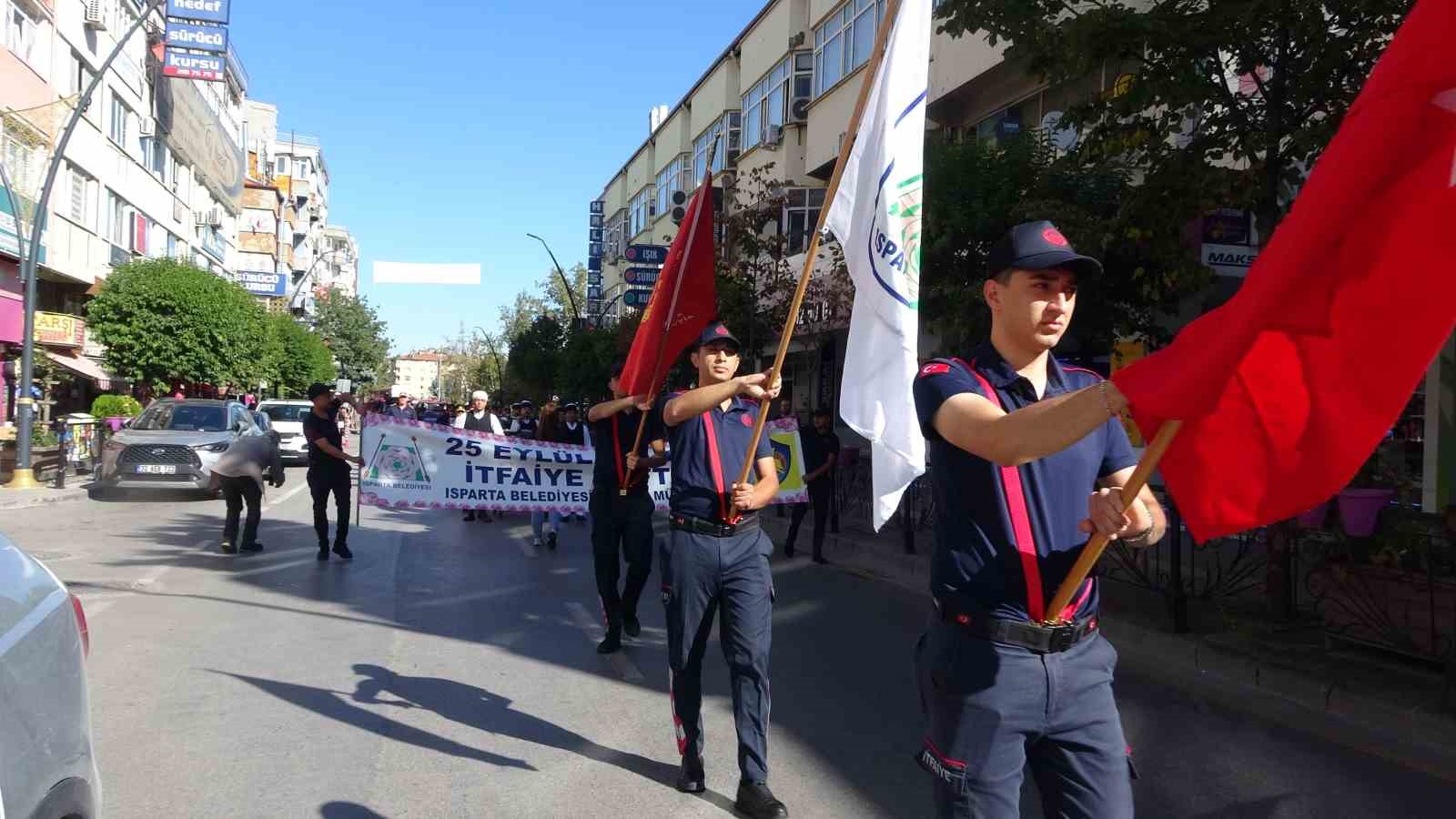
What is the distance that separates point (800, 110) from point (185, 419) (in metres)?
14.8

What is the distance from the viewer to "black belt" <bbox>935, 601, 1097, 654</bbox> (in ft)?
8.50

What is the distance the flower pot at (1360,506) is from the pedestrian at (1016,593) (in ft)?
22.4

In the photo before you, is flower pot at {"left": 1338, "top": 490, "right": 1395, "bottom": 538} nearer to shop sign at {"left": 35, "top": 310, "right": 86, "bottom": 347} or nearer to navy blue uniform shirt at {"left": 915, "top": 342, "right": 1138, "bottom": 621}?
navy blue uniform shirt at {"left": 915, "top": 342, "right": 1138, "bottom": 621}

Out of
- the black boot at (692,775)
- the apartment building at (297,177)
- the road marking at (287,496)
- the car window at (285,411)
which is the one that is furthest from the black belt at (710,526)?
the apartment building at (297,177)

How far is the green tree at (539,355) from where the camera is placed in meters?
47.6

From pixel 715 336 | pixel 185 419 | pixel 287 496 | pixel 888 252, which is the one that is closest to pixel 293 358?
pixel 185 419

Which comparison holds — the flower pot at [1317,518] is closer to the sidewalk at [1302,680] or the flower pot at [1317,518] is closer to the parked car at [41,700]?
the sidewalk at [1302,680]

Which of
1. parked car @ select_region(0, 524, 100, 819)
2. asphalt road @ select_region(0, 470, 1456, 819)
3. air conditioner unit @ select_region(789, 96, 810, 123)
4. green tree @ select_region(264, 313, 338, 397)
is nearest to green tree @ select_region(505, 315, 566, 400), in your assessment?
green tree @ select_region(264, 313, 338, 397)

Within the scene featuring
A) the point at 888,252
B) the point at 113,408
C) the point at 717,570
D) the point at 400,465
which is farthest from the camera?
the point at 113,408

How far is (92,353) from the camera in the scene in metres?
34.6

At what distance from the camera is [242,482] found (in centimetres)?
1202

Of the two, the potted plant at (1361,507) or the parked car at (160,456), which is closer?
the potted plant at (1361,507)

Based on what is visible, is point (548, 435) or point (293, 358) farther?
point (293, 358)

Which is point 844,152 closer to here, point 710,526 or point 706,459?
point 706,459
